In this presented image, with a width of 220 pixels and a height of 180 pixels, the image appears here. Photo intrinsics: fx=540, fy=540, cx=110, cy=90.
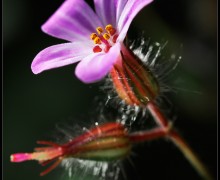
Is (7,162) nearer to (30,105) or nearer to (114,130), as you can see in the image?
(30,105)

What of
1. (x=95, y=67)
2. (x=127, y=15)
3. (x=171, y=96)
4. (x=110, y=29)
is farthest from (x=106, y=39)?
(x=171, y=96)

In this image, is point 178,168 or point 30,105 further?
point 30,105

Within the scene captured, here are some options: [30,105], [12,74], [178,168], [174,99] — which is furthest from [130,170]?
[12,74]

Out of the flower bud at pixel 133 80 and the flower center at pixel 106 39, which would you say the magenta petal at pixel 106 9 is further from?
the flower bud at pixel 133 80

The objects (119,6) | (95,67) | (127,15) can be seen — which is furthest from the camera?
(119,6)

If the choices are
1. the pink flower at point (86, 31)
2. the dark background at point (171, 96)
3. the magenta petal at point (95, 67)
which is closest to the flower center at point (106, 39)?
the pink flower at point (86, 31)

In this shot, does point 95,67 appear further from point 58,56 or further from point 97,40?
point 97,40
